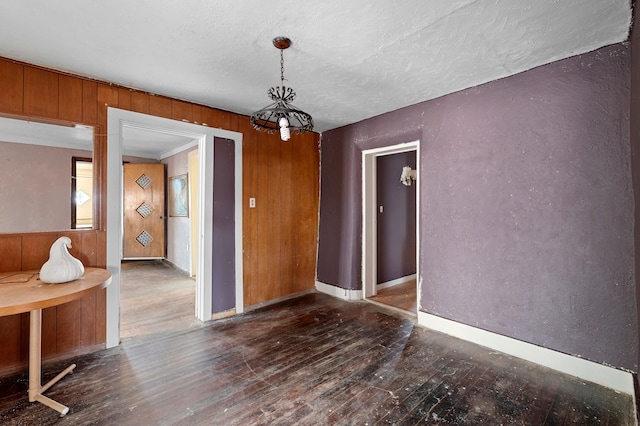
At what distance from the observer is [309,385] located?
2023 mm

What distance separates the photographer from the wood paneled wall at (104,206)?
2.18 metres

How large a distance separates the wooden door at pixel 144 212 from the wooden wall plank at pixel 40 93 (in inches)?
147

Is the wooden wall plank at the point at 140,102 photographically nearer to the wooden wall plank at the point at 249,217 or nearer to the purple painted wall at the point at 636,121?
the wooden wall plank at the point at 249,217

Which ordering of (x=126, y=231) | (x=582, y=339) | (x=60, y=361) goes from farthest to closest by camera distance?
(x=126, y=231) < (x=60, y=361) < (x=582, y=339)

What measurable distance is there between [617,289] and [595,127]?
3.60 ft

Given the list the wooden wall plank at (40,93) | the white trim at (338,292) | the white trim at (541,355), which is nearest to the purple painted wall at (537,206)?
the white trim at (541,355)

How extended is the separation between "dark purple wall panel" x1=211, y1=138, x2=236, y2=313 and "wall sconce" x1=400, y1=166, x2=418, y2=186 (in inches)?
98.0

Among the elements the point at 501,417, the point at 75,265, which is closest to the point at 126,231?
the point at 75,265

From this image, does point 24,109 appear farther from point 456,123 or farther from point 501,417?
point 501,417

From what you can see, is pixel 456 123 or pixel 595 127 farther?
pixel 456 123

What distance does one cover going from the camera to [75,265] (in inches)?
81.9

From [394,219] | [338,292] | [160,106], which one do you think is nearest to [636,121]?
[394,219]

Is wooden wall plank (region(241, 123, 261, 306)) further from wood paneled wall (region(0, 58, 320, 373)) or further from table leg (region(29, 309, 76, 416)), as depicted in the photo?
table leg (region(29, 309, 76, 416))

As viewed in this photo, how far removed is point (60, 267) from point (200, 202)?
134cm
